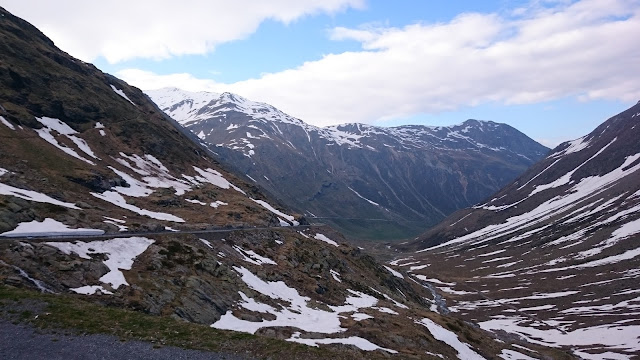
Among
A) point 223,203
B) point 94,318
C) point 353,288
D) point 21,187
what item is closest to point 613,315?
point 353,288

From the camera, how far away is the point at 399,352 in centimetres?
4491

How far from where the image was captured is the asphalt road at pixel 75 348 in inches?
889

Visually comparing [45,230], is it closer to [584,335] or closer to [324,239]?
[324,239]

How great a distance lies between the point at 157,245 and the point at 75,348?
99.6 ft

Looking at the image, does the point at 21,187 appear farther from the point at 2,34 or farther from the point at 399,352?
the point at 2,34

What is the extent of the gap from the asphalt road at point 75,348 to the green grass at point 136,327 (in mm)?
708

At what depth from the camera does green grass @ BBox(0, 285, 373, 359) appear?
2580cm

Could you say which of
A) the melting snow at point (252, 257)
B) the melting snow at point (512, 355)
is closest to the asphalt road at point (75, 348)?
the melting snow at point (252, 257)

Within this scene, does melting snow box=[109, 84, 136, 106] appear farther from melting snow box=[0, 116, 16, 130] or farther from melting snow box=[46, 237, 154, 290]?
melting snow box=[46, 237, 154, 290]

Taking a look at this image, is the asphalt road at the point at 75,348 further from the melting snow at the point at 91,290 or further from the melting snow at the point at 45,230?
the melting snow at the point at 45,230

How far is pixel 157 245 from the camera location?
53.0m

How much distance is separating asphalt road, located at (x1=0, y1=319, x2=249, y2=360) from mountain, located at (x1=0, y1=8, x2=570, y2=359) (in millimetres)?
1610

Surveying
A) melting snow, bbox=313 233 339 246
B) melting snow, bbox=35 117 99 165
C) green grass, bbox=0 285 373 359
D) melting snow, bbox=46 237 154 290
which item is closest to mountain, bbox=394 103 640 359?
melting snow, bbox=313 233 339 246

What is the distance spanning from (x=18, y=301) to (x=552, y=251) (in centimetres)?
19452
